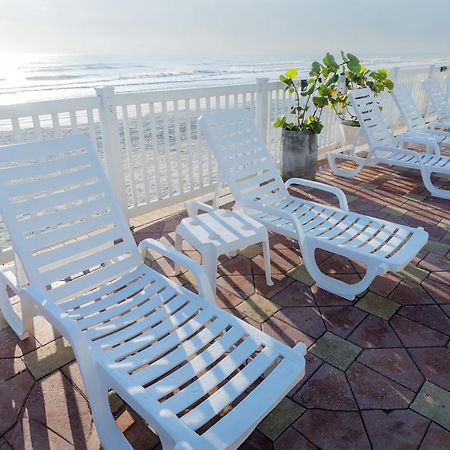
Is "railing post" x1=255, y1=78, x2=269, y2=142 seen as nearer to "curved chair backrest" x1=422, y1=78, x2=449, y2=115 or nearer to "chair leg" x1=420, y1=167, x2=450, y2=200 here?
"chair leg" x1=420, y1=167, x2=450, y2=200

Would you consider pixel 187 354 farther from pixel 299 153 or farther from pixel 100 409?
pixel 299 153

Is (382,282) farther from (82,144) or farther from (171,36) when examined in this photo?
(171,36)

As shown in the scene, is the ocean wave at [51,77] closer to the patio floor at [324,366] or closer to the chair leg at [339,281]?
the patio floor at [324,366]

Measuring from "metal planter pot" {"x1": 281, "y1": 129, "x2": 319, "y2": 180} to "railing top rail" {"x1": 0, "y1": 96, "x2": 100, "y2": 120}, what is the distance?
2.39 meters

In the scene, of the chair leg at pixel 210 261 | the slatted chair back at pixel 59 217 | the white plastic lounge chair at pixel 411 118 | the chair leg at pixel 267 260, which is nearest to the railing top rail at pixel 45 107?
the slatted chair back at pixel 59 217

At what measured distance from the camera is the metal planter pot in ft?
15.6

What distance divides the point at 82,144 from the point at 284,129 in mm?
2974

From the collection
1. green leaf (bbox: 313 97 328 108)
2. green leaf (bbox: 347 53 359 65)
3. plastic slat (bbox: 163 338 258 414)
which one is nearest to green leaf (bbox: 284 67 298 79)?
green leaf (bbox: 313 97 328 108)

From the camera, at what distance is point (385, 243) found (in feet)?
8.92

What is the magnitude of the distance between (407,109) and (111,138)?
4.57 metres

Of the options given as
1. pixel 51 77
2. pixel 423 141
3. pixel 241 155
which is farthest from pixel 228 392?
pixel 51 77

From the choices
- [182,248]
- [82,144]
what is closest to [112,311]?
[82,144]

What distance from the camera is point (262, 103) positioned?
184 inches

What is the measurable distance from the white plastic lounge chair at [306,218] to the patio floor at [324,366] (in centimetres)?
28
